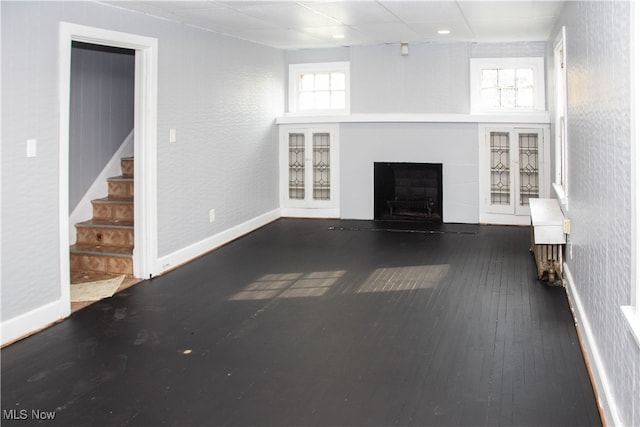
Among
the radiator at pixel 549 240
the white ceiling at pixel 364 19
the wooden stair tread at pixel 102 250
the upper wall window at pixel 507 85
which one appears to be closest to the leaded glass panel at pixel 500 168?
the upper wall window at pixel 507 85

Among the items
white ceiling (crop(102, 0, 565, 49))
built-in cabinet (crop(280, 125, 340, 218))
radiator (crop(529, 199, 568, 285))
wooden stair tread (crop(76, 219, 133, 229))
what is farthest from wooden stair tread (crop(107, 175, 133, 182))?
radiator (crop(529, 199, 568, 285))

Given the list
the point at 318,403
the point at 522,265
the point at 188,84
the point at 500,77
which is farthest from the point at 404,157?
the point at 318,403

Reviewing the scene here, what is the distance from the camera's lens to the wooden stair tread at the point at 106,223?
5485mm

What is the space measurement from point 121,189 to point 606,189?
15.8 feet

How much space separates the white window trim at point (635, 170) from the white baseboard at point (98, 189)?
5.08 m

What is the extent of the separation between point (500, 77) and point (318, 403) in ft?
19.7

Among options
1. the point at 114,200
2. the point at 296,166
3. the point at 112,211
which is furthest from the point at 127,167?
the point at 296,166

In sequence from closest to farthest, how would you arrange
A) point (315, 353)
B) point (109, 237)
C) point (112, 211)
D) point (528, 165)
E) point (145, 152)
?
point (315, 353)
point (145, 152)
point (109, 237)
point (112, 211)
point (528, 165)

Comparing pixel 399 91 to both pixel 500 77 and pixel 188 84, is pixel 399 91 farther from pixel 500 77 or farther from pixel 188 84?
pixel 188 84

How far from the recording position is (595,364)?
284cm

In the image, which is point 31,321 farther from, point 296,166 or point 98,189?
point 296,166

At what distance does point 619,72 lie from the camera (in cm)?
220

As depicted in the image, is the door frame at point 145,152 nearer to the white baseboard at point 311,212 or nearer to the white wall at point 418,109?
the white baseboard at point 311,212

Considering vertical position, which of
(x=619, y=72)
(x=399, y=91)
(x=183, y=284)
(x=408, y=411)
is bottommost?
(x=408, y=411)
